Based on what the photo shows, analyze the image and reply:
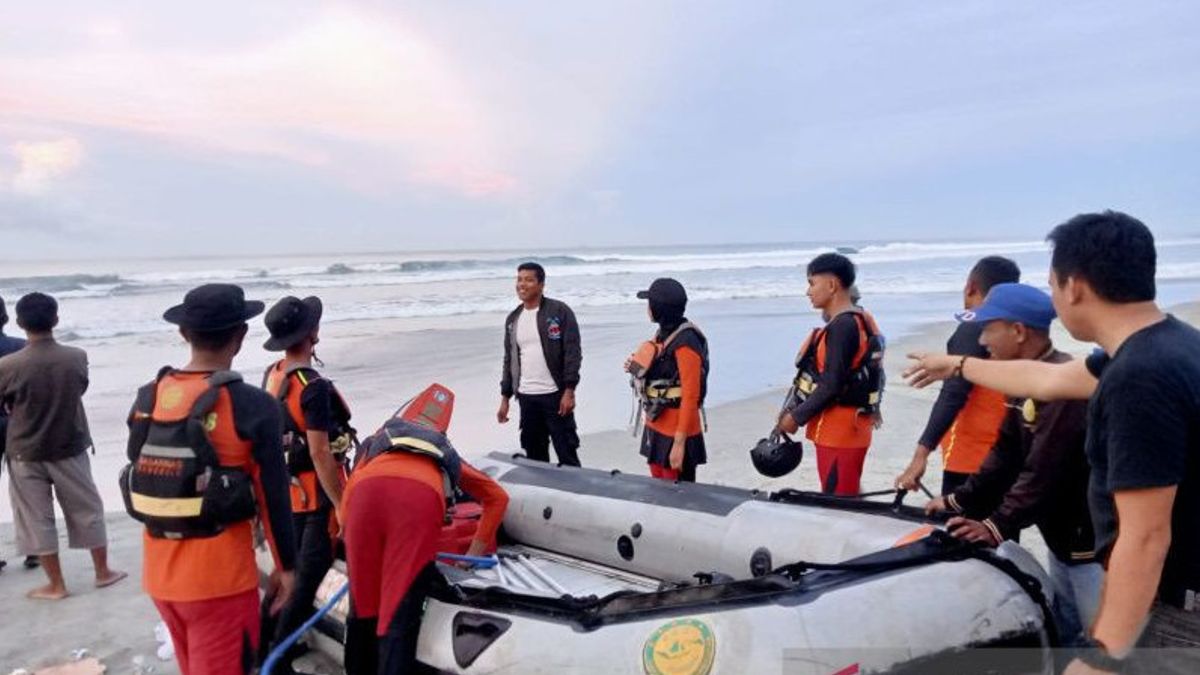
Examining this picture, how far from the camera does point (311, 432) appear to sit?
316 centimetres

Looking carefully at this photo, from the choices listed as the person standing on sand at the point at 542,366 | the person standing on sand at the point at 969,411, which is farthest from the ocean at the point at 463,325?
the person standing on sand at the point at 542,366

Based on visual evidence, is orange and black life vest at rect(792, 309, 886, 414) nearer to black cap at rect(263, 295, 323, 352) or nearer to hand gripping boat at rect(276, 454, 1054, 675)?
hand gripping boat at rect(276, 454, 1054, 675)

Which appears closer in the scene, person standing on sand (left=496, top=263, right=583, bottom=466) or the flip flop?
the flip flop

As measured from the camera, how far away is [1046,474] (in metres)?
2.31

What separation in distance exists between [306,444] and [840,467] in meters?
2.36

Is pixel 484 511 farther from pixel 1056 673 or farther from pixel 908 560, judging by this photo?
pixel 1056 673

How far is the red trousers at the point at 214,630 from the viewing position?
2.52m

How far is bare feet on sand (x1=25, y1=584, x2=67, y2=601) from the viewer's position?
4286 mm

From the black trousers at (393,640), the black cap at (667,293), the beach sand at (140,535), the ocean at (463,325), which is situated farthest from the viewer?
the ocean at (463,325)

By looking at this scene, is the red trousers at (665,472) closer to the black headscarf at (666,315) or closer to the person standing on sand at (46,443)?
the black headscarf at (666,315)

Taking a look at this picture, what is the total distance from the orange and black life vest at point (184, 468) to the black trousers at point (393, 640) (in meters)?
0.53

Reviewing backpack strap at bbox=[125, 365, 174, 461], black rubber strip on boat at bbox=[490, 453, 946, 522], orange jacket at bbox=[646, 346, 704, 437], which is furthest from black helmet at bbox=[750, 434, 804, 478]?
backpack strap at bbox=[125, 365, 174, 461]

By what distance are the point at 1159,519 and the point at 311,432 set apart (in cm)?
261

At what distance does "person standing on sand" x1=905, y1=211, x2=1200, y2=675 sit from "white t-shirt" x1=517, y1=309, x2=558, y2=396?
379 centimetres
